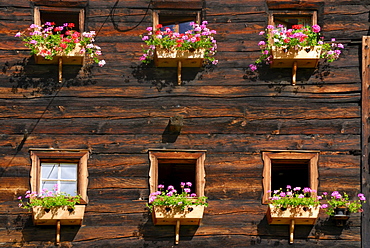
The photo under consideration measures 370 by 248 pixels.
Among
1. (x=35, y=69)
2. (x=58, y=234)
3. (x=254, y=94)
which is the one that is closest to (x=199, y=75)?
(x=254, y=94)

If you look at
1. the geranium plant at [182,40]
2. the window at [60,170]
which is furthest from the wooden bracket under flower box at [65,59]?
the window at [60,170]

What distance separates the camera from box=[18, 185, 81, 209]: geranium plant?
500 inches

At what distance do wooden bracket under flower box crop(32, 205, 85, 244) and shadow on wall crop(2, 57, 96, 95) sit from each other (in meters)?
2.29

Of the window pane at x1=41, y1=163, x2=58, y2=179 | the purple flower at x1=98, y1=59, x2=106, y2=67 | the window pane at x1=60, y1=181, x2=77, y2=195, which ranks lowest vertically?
the window pane at x1=60, y1=181, x2=77, y2=195

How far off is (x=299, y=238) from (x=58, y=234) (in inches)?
175

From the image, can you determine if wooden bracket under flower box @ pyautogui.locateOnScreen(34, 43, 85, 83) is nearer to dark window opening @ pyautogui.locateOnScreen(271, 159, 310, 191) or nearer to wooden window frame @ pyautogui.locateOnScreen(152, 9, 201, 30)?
wooden window frame @ pyautogui.locateOnScreen(152, 9, 201, 30)

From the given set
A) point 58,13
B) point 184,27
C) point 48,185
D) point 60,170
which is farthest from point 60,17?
point 48,185

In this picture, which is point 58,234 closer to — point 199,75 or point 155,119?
point 155,119

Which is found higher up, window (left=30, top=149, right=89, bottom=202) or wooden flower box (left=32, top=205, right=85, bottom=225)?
window (left=30, top=149, right=89, bottom=202)

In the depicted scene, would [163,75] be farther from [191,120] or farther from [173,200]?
[173,200]

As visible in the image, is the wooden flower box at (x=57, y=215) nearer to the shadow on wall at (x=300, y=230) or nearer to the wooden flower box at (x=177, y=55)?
the wooden flower box at (x=177, y=55)

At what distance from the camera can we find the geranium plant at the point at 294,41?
13.4 m

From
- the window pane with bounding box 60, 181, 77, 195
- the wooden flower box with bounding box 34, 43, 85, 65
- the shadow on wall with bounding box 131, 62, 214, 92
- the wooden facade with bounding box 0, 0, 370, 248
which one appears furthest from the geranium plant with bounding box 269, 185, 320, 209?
the wooden flower box with bounding box 34, 43, 85, 65

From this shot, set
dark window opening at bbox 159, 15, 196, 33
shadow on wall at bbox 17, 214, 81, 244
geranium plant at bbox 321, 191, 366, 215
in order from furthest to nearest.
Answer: dark window opening at bbox 159, 15, 196, 33
geranium plant at bbox 321, 191, 366, 215
shadow on wall at bbox 17, 214, 81, 244
